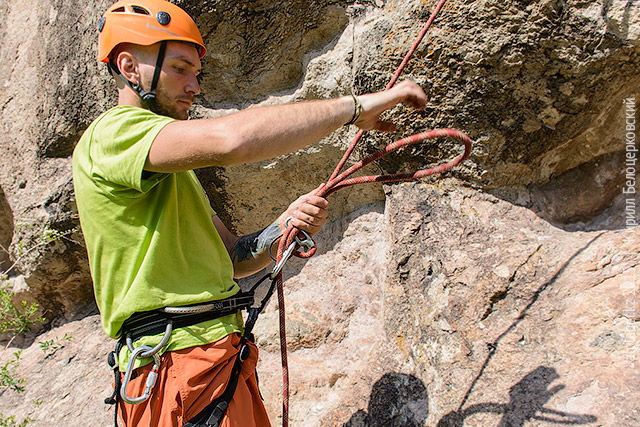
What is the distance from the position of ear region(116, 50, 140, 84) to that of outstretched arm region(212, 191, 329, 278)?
71 cm

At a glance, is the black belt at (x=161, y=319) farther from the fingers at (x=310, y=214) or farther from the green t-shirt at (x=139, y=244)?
the fingers at (x=310, y=214)

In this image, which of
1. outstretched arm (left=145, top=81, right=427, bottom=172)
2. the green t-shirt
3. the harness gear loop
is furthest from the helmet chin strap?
the harness gear loop

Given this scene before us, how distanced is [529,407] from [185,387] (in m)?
1.27

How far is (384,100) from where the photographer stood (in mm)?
1441

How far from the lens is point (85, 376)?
327cm

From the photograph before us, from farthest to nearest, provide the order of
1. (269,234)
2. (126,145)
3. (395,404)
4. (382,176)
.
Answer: (395,404) < (269,234) < (382,176) < (126,145)

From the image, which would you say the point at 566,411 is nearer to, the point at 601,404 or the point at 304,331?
the point at 601,404

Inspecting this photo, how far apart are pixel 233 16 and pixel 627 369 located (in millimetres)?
2729

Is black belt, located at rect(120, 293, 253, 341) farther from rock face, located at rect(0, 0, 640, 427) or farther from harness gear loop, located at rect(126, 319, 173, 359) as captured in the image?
rock face, located at rect(0, 0, 640, 427)

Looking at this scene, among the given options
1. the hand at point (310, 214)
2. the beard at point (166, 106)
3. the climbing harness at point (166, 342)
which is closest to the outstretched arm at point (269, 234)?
the hand at point (310, 214)

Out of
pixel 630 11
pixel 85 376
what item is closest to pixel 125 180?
pixel 630 11

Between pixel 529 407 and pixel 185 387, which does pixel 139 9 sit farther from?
pixel 529 407

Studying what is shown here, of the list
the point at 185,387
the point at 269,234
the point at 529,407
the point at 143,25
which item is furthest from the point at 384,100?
the point at 529,407

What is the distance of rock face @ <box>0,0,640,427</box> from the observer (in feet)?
6.35
